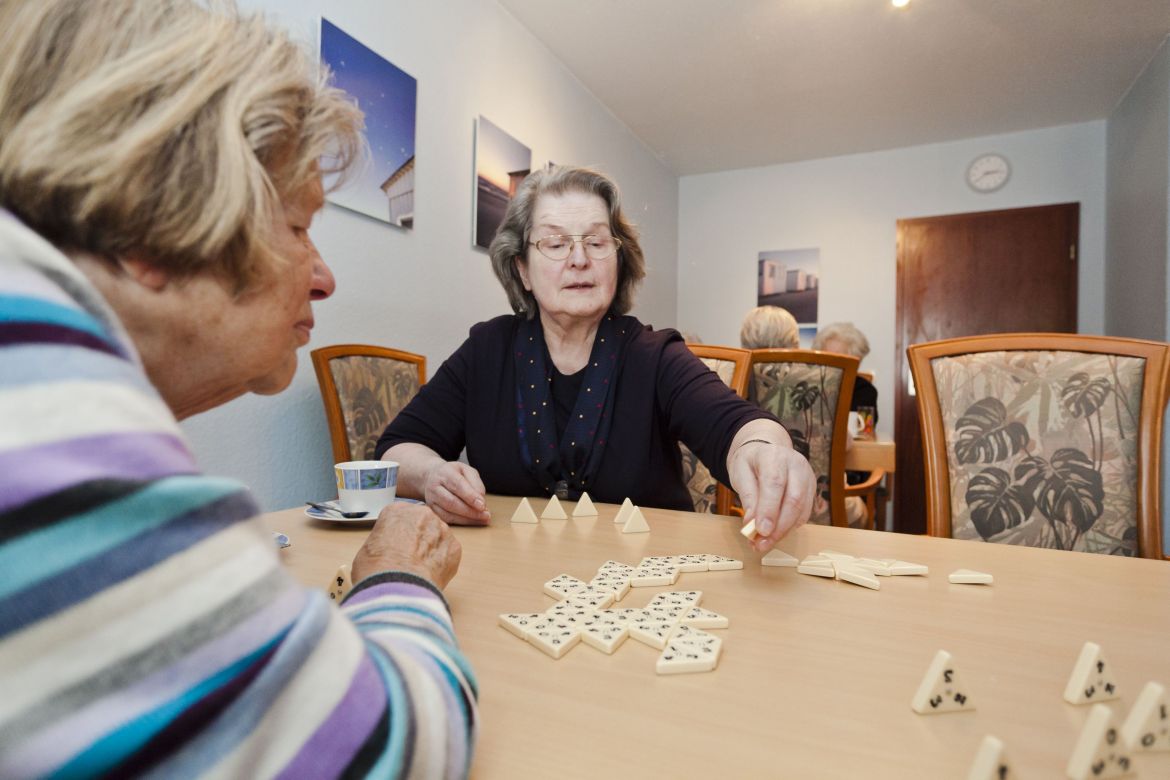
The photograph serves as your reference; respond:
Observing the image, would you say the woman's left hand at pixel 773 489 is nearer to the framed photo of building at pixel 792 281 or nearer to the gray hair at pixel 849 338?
the gray hair at pixel 849 338

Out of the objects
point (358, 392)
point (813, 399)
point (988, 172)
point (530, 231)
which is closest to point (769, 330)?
point (813, 399)

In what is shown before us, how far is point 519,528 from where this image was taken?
1.14 metres

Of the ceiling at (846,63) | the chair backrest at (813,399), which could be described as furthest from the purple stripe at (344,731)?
the ceiling at (846,63)

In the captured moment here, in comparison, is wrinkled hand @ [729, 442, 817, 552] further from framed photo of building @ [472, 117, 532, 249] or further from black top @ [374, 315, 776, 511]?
framed photo of building @ [472, 117, 532, 249]

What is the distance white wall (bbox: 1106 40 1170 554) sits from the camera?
141 inches

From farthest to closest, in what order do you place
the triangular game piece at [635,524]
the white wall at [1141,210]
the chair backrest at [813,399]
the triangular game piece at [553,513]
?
the white wall at [1141,210]
the chair backrest at [813,399]
the triangular game piece at [553,513]
the triangular game piece at [635,524]

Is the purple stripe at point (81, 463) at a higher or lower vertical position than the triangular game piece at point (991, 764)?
higher

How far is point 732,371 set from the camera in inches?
76.3

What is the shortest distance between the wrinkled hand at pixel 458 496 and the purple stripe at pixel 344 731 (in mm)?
784

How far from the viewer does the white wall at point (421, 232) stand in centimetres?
226

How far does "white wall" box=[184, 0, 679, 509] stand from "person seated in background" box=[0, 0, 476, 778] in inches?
58.1

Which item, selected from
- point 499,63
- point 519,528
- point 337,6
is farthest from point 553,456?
point 499,63

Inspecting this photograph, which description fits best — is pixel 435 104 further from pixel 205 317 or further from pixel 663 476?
pixel 205 317

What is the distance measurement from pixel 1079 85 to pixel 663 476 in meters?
4.45
